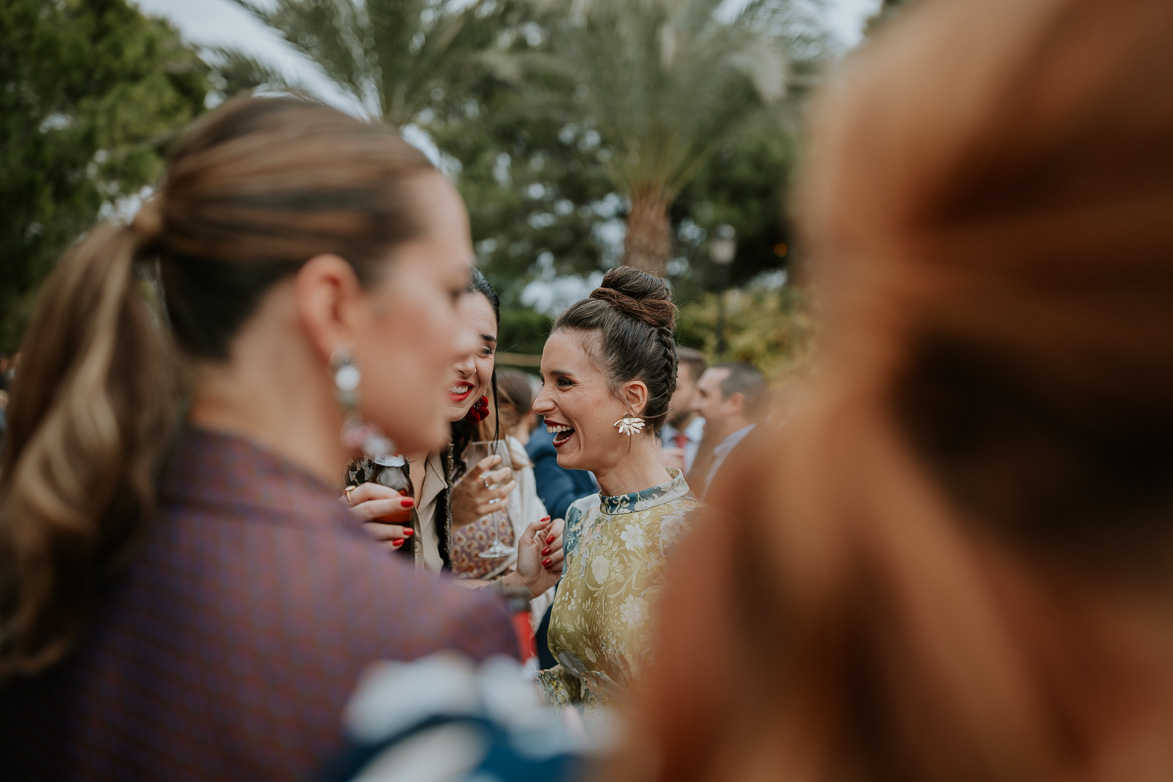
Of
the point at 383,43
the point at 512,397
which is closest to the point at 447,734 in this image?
the point at 512,397

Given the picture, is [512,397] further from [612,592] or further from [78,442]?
[78,442]

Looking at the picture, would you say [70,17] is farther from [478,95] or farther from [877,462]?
[877,462]

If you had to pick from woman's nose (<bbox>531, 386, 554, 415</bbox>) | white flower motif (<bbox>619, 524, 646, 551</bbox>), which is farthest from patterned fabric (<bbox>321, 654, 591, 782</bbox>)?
woman's nose (<bbox>531, 386, 554, 415</bbox>)

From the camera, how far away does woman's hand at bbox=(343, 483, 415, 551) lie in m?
2.16

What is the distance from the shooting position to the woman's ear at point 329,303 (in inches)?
43.4

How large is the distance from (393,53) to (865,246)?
11.3 metres

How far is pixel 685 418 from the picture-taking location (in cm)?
859

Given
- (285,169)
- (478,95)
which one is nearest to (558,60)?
(478,95)

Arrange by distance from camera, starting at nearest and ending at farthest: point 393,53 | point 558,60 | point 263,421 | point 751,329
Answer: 1. point 263,421
2. point 393,53
3. point 558,60
4. point 751,329

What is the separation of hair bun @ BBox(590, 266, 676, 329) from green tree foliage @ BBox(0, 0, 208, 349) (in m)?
10.6

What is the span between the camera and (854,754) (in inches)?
26.5

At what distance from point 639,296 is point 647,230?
38.8ft

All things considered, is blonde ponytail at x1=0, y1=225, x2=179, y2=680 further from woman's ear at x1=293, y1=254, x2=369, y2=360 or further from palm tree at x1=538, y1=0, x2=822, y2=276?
palm tree at x1=538, y1=0, x2=822, y2=276

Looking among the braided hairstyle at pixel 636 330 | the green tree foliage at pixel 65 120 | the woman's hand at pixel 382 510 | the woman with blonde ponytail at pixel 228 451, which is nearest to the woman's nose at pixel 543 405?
the braided hairstyle at pixel 636 330
